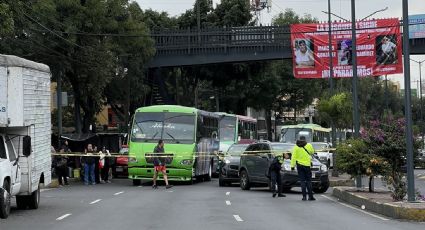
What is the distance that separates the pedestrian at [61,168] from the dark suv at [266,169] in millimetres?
7914

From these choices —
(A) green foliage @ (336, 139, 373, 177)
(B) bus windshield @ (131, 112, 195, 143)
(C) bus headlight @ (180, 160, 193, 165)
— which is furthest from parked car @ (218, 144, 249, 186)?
(A) green foliage @ (336, 139, 373, 177)

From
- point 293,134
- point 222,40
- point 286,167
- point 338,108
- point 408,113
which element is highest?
point 222,40

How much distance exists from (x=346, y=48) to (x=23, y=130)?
30139 mm

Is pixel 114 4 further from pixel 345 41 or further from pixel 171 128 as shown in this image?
pixel 345 41

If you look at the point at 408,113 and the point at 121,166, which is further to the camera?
the point at 121,166

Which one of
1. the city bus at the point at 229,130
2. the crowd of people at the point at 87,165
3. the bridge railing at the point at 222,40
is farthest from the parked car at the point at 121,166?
the bridge railing at the point at 222,40

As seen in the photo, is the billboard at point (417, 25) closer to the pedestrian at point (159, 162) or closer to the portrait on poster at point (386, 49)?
the portrait on poster at point (386, 49)

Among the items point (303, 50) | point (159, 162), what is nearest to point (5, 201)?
point (159, 162)

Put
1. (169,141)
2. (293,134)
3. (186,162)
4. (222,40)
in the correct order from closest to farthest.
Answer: (186,162)
(169,141)
(222,40)
(293,134)

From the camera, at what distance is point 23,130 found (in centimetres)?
1716

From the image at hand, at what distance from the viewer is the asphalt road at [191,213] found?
555 inches

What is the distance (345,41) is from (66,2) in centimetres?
1927

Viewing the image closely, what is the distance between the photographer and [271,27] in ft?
147

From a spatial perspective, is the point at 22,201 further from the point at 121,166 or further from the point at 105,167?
the point at 121,166
